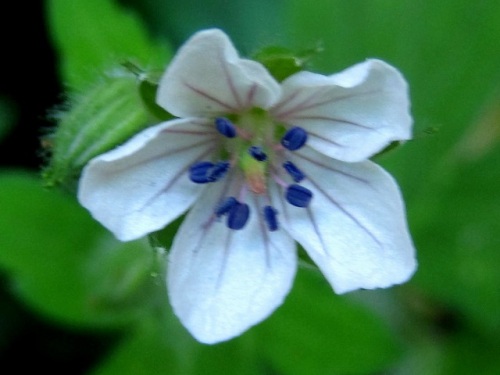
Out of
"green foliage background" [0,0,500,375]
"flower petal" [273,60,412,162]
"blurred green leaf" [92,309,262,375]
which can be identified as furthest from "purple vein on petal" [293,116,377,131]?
"blurred green leaf" [92,309,262,375]

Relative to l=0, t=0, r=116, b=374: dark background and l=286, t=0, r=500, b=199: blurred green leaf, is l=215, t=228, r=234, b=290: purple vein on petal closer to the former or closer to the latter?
l=286, t=0, r=500, b=199: blurred green leaf

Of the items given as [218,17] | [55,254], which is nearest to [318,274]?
[55,254]

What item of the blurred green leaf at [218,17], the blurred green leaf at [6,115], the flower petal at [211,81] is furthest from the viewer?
the blurred green leaf at [218,17]

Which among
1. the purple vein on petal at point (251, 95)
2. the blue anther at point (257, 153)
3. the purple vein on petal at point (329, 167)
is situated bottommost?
the purple vein on petal at point (329, 167)

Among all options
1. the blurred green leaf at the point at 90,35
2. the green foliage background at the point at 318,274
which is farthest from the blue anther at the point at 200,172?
the blurred green leaf at the point at 90,35

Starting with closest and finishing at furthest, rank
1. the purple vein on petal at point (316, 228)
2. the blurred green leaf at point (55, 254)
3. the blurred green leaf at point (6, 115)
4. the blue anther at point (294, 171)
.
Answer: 1. the purple vein on petal at point (316, 228)
2. the blue anther at point (294, 171)
3. the blurred green leaf at point (55, 254)
4. the blurred green leaf at point (6, 115)

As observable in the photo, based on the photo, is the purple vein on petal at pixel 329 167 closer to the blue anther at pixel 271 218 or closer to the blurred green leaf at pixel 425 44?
the blue anther at pixel 271 218

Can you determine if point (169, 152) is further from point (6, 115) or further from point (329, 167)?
point (6, 115)
